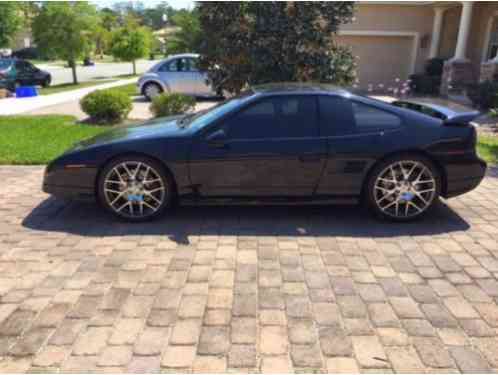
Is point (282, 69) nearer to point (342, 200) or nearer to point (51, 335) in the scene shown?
point (342, 200)

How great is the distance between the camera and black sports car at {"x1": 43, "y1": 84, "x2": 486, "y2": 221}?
426cm

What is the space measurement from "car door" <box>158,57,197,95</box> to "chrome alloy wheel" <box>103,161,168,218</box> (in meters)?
10.6

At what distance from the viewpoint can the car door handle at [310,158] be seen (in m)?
4.27

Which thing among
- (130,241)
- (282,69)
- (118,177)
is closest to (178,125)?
(118,177)

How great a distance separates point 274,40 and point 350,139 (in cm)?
415

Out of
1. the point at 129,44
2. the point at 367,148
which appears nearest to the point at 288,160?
the point at 367,148

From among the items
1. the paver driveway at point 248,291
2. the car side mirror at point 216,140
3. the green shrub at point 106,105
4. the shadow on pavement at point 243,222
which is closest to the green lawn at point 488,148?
the paver driveway at point 248,291

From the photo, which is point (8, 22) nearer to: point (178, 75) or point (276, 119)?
point (178, 75)

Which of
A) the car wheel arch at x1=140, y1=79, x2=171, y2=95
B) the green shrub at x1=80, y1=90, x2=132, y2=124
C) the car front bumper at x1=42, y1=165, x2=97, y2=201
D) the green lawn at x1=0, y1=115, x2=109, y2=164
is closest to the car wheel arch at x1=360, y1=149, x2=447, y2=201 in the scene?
the car front bumper at x1=42, y1=165, x2=97, y2=201

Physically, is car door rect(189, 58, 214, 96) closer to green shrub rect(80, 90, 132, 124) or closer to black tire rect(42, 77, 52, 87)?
green shrub rect(80, 90, 132, 124)

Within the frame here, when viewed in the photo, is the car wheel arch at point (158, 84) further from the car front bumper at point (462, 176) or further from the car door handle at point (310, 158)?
the car front bumper at point (462, 176)

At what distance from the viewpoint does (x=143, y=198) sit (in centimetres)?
434

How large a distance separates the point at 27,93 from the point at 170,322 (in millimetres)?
15989

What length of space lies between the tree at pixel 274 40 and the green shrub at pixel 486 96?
6396 mm
